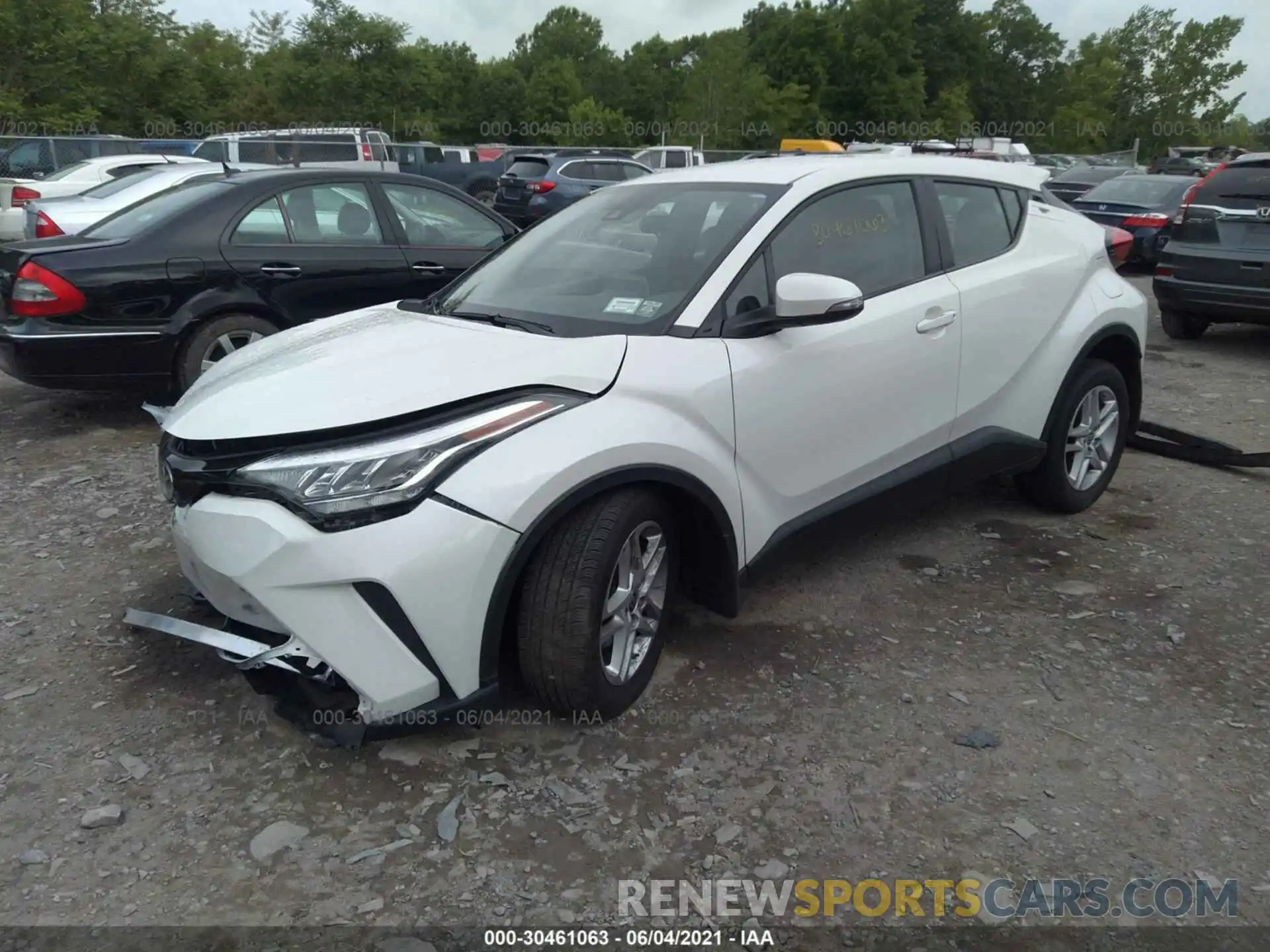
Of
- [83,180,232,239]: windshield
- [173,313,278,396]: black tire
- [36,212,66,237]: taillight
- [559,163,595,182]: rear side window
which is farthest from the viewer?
[559,163,595,182]: rear side window

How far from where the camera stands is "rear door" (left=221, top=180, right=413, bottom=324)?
20.3 feet

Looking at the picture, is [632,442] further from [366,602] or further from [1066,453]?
[1066,453]

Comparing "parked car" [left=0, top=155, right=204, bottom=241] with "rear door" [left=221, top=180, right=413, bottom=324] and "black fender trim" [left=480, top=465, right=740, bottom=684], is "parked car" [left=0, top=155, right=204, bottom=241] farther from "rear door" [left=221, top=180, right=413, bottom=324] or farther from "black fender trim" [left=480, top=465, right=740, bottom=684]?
"black fender trim" [left=480, top=465, right=740, bottom=684]

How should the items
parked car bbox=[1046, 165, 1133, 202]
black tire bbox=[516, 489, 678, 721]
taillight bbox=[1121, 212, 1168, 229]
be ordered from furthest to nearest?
parked car bbox=[1046, 165, 1133, 202]
taillight bbox=[1121, 212, 1168, 229]
black tire bbox=[516, 489, 678, 721]

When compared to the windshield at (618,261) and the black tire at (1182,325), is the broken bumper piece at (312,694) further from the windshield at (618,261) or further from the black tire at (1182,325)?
the black tire at (1182,325)

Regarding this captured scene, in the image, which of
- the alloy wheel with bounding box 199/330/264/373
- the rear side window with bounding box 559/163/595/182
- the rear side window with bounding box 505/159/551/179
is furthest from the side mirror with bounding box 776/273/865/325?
the rear side window with bounding box 505/159/551/179

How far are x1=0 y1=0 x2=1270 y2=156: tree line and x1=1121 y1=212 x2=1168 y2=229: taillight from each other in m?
28.1

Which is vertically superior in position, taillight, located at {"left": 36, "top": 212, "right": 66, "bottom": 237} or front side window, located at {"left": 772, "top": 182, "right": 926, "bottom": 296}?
front side window, located at {"left": 772, "top": 182, "right": 926, "bottom": 296}

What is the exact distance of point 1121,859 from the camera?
2.62 meters

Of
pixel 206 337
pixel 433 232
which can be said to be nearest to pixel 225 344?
pixel 206 337

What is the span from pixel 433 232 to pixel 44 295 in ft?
7.86

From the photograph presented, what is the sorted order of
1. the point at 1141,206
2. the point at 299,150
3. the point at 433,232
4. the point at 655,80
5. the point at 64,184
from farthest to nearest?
the point at 655,80
the point at 299,150
the point at 1141,206
the point at 64,184
the point at 433,232

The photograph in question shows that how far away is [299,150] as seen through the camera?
64.6 ft

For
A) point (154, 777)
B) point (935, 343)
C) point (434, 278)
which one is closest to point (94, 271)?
point (434, 278)
